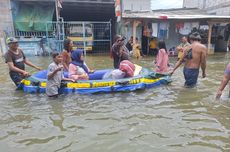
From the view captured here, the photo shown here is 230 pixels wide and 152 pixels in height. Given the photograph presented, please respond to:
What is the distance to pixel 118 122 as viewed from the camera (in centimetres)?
475

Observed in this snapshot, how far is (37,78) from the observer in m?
6.89

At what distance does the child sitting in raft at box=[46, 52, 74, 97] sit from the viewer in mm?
5727

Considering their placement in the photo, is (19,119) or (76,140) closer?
(76,140)

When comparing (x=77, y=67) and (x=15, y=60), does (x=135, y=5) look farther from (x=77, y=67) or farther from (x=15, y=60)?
(x=15, y=60)

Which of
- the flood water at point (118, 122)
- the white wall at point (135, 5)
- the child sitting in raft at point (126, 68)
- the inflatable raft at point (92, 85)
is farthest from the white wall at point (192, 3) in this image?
the inflatable raft at point (92, 85)

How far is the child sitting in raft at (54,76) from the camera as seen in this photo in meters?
5.73

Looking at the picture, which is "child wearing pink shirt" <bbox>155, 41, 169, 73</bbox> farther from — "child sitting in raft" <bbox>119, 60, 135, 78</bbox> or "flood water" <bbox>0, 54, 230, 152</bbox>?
"child sitting in raft" <bbox>119, 60, 135, 78</bbox>

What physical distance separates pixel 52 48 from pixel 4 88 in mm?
9950

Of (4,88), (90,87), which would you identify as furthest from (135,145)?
(4,88)

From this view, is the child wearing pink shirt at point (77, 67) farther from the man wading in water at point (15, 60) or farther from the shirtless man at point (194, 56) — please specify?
the shirtless man at point (194, 56)

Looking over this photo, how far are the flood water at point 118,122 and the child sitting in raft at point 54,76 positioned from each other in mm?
270

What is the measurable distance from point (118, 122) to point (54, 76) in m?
2.08

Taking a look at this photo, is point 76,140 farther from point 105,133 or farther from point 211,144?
point 211,144

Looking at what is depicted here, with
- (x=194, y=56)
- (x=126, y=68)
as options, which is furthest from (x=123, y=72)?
(x=194, y=56)
